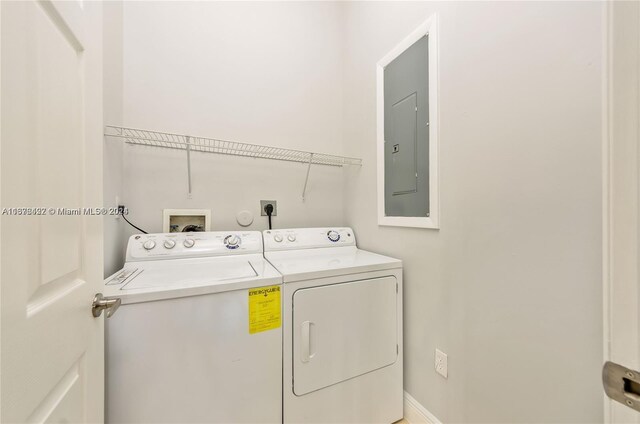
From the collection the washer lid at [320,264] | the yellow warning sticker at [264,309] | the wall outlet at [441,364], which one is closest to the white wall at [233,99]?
the washer lid at [320,264]

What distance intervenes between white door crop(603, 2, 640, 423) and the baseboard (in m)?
1.10

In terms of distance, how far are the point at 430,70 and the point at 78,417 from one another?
1.94m

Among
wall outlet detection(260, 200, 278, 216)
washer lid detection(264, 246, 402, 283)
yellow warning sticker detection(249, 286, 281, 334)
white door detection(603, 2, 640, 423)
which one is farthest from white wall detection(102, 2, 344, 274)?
white door detection(603, 2, 640, 423)

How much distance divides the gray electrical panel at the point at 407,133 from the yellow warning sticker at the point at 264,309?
0.92m

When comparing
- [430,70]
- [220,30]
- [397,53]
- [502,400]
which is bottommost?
[502,400]

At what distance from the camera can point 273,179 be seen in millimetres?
1896

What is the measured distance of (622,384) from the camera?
404mm

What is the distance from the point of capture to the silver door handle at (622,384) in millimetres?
392

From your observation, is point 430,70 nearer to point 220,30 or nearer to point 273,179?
point 273,179

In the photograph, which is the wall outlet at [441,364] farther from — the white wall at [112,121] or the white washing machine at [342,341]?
the white wall at [112,121]

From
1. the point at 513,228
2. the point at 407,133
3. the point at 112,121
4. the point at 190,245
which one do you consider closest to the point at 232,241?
the point at 190,245

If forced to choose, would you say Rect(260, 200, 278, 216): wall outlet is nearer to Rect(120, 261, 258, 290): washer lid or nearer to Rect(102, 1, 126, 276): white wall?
Rect(120, 261, 258, 290): washer lid

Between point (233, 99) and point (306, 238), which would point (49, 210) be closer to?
point (306, 238)

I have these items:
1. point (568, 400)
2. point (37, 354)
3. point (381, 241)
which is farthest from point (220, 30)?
point (568, 400)
